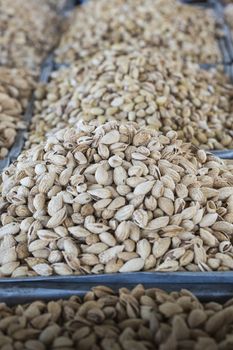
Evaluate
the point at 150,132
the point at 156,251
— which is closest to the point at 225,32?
the point at 150,132

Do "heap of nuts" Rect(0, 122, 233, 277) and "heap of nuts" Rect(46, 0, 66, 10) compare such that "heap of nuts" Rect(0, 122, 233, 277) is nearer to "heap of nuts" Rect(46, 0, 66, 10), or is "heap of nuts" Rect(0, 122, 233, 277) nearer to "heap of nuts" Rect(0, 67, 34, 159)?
"heap of nuts" Rect(0, 67, 34, 159)

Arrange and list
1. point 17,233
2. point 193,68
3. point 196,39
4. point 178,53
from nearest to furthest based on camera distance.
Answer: point 17,233
point 193,68
point 178,53
point 196,39

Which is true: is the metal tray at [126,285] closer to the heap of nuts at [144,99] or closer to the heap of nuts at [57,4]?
the heap of nuts at [144,99]

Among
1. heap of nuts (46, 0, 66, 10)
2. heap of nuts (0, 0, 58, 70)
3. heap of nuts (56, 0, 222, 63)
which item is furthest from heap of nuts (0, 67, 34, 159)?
heap of nuts (46, 0, 66, 10)

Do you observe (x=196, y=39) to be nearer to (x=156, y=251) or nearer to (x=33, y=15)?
(x=33, y=15)

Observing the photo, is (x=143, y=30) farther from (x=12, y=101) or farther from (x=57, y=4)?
(x=57, y=4)

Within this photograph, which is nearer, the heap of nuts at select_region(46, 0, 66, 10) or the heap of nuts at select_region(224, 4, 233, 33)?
the heap of nuts at select_region(224, 4, 233, 33)
